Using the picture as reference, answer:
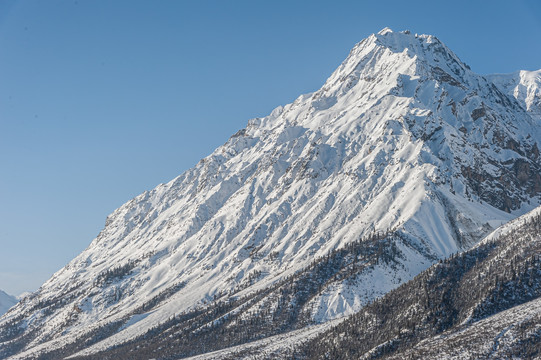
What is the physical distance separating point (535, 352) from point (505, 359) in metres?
8.84

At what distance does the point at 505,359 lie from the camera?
198500 mm

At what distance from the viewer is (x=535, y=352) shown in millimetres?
197000
